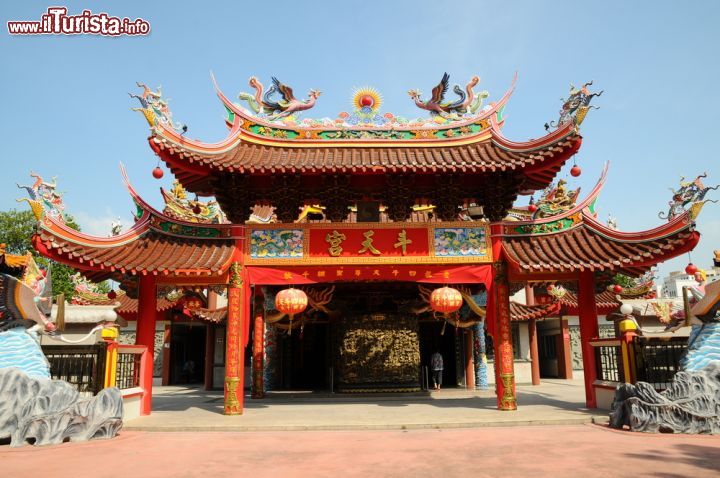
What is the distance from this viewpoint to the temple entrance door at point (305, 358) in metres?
17.4

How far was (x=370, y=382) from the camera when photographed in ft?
51.3

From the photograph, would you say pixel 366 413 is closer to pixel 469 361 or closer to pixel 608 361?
pixel 608 361

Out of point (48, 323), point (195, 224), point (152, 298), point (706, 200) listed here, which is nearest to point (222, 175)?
point (195, 224)

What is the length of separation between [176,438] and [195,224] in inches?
184

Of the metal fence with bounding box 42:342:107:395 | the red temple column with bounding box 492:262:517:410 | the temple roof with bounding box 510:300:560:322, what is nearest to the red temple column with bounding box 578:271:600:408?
the red temple column with bounding box 492:262:517:410

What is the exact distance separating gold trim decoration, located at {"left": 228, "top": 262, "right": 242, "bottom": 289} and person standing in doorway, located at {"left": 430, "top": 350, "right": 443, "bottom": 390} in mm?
8443

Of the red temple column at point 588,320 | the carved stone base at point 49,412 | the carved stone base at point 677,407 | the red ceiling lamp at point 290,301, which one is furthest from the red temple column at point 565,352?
the carved stone base at point 49,412

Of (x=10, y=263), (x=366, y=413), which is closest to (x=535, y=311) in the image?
(x=366, y=413)

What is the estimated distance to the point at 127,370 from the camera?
10375 millimetres

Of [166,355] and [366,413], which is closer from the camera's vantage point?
[366,413]

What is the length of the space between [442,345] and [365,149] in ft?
29.4

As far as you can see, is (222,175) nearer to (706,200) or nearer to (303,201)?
(303,201)

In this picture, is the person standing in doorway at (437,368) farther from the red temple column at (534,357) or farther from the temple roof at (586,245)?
the temple roof at (586,245)

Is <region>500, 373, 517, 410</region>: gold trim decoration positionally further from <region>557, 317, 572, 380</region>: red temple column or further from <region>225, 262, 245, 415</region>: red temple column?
<region>557, 317, 572, 380</region>: red temple column
